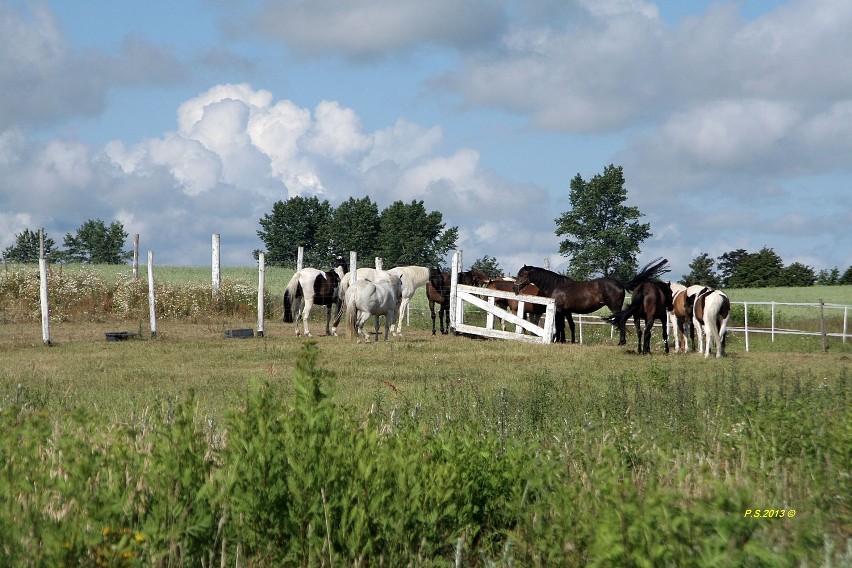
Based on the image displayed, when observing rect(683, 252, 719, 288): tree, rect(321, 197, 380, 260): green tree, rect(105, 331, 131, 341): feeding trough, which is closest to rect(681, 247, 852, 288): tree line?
rect(683, 252, 719, 288): tree

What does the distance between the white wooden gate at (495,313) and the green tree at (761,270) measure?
5241cm

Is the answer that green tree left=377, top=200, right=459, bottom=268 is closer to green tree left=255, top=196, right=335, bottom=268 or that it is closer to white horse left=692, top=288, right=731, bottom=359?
green tree left=255, top=196, right=335, bottom=268

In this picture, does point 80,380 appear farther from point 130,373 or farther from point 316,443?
point 316,443

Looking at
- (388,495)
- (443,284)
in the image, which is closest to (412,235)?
(443,284)

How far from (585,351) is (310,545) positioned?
16245 mm

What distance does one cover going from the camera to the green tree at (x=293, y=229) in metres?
95.1

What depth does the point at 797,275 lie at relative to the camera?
72188mm

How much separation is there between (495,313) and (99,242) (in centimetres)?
8575

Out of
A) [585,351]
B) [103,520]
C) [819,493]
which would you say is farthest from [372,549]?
[585,351]

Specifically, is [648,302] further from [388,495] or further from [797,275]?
[797,275]

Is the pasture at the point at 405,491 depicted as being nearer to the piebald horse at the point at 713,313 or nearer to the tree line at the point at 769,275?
the piebald horse at the point at 713,313

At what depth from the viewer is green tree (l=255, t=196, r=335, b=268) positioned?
9506 cm

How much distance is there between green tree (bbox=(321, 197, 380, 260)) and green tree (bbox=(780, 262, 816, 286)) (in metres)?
37.8

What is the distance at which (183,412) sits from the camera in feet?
17.4
